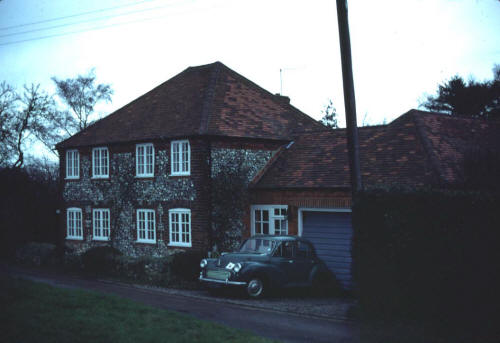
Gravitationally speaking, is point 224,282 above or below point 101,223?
below

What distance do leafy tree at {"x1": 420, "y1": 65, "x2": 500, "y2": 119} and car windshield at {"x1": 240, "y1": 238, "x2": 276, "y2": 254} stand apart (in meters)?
25.4

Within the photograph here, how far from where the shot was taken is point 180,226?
2200cm

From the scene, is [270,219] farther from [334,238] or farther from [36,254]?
[36,254]

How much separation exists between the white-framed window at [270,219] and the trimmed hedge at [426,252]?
22.7ft

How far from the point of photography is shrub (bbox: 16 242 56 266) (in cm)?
2444

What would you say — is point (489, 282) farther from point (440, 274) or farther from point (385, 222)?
point (385, 222)

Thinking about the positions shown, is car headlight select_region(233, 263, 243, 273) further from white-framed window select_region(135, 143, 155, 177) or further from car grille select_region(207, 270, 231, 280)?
white-framed window select_region(135, 143, 155, 177)

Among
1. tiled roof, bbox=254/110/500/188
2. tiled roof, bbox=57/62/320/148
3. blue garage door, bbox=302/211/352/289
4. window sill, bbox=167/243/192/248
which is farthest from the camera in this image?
tiled roof, bbox=57/62/320/148

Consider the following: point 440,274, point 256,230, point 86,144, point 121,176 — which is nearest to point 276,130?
point 256,230

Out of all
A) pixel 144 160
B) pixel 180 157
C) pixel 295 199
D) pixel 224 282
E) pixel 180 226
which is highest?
pixel 144 160

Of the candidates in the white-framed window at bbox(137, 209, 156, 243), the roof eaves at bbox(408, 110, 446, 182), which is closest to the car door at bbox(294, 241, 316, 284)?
the roof eaves at bbox(408, 110, 446, 182)

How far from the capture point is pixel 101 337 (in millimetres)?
9219

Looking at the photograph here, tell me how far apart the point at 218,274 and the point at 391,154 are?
24.9ft

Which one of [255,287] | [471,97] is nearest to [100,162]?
[255,287]
